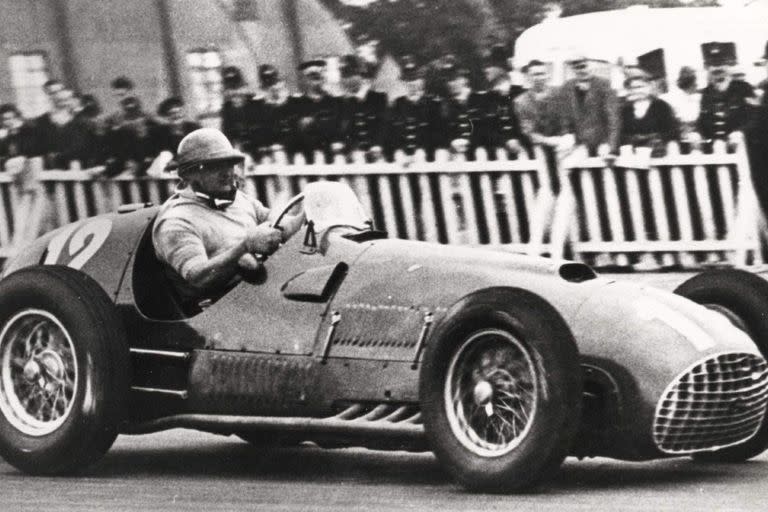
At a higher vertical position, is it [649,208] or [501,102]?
[501,102]

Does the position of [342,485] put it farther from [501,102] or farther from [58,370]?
[501,102]

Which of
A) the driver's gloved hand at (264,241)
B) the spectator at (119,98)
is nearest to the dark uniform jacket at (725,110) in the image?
the spectator at (119,98)

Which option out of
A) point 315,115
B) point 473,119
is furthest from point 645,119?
point 315,115

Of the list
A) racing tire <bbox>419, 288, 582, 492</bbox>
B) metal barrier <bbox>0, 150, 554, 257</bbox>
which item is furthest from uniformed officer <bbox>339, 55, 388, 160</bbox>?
racing tire <bbox>419, 288, 582, 492</bbox>

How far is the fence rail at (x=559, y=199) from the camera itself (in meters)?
15.1

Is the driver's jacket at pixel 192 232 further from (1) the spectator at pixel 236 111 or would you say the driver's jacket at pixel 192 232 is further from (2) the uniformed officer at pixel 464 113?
(1) the spectator at pixel 236 111

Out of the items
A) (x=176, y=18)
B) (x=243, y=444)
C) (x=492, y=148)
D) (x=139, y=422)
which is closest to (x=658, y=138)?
(x=492, y=148)

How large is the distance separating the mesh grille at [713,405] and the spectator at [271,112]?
29.0ft

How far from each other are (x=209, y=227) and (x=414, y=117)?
739 cm

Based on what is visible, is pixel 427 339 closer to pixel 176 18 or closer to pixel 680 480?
pixel 680 480

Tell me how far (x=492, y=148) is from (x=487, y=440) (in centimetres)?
915

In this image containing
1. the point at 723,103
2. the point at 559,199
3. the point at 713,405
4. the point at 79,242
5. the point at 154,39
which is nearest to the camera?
the point at 713,405

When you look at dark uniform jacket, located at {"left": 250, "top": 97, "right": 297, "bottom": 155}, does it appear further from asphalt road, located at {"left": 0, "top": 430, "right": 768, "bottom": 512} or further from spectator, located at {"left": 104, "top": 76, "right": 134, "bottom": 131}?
asphalt road, located at {"left": 0, "top": 430, "right": 768, "bottom": 512}

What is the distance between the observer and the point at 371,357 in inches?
269
